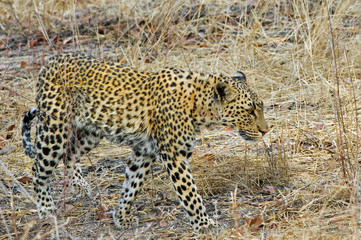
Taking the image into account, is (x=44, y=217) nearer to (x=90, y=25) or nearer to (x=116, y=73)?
(x=116, y=73)

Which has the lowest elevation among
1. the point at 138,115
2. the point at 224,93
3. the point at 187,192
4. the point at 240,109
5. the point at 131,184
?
the point at 131,184

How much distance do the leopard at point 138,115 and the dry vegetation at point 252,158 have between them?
14.4 inches

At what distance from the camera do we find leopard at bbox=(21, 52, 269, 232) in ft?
17.1

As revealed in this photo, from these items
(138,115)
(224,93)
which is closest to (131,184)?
(138,115)

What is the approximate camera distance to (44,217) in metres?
5.95

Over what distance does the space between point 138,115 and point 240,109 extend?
39.9 inches

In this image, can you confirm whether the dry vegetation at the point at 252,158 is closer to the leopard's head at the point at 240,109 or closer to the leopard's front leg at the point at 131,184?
the leopard's front leg at the point at 131,184

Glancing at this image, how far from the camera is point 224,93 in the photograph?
5270 millimetres

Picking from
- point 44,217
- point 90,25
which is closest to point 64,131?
point 44,217

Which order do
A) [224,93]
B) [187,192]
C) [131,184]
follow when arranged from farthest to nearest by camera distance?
[131,184] → [224,93] → [187,192]

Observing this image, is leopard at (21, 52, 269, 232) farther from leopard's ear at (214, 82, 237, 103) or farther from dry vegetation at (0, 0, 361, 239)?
dry vegetation at (0, 0, 361, 239)

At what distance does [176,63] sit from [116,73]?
12.6 feet

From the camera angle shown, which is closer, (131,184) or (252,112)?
→ (252,112)

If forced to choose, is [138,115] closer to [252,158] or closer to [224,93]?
[224,93]
